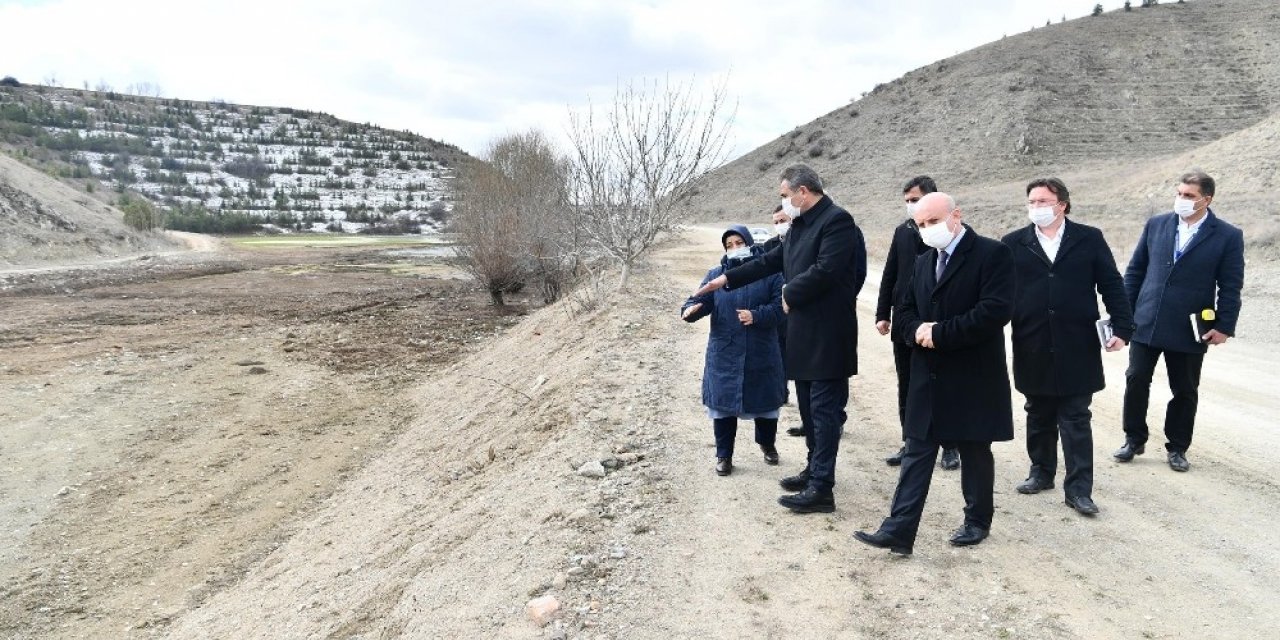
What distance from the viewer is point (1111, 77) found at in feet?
185

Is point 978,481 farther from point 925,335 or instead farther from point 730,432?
point 730,432

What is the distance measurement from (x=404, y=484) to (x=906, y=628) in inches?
226

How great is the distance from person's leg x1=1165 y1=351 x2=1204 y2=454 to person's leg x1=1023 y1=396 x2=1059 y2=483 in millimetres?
1082

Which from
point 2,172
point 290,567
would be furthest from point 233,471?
point 2,172

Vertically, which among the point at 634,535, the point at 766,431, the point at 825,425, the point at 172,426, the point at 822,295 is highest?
the point at 822,295

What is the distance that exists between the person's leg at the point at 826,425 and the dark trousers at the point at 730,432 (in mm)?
741

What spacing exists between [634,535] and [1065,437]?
2.63 m

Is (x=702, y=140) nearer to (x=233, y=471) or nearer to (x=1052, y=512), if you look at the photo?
(x=233, y=471)

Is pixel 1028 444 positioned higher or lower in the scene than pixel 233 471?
higher

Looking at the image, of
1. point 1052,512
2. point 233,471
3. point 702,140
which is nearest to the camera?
point 1052,512

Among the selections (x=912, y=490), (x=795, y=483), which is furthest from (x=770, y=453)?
(x=912, y=490)

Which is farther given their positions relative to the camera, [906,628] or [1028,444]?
[1028,444]

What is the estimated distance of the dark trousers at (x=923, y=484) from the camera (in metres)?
4.14

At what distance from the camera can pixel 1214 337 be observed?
5324 millimetres
